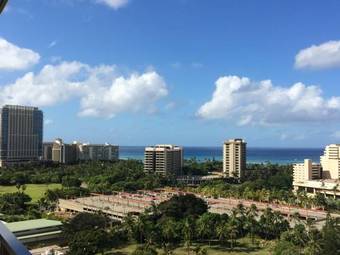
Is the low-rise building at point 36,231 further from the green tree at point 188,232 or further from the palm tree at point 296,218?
the palm tree at point 296,218

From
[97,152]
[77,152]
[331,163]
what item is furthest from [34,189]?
[97,152]

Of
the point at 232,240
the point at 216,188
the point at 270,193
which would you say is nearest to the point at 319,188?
the point at 270,193

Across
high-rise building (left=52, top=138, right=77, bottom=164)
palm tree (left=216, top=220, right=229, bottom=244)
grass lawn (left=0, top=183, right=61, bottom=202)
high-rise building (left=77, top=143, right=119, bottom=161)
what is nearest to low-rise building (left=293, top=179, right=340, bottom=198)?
palm tree (left=216, top=220, right=229, bottom=244)

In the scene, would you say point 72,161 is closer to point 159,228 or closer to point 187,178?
point 187,178

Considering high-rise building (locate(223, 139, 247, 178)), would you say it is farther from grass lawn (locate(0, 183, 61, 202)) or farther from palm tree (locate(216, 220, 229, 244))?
palm tree (locate(216, 220, 229, 244))

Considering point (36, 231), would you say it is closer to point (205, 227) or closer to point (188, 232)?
point (188, 232)

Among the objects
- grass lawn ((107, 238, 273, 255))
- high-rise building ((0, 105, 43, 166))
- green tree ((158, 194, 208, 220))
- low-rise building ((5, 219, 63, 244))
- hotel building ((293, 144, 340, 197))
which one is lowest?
grass lawn ((107, 238, 273, 255))
